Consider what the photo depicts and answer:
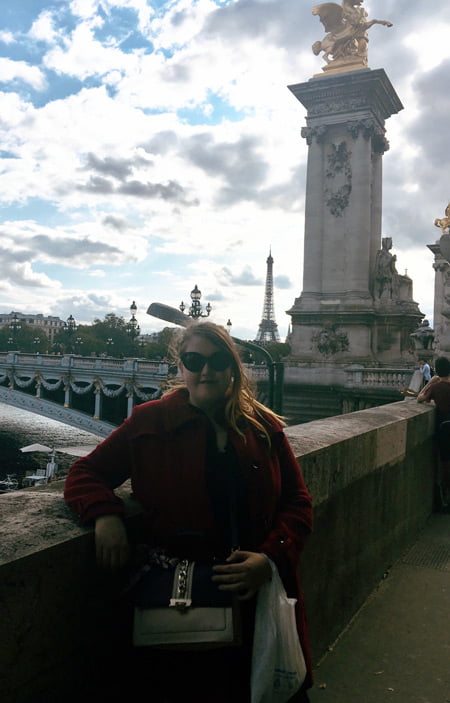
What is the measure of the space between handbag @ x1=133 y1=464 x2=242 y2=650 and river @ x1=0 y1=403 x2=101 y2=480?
4515cm

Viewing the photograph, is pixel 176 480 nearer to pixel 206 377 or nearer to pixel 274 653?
pixel 206 377

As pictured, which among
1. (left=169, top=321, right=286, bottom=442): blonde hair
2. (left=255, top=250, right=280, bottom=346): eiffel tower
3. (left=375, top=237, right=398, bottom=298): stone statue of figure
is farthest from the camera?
(left=255, top=250, right=280, bottom=346): eiffel tower

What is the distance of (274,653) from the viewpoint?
6.39 feet

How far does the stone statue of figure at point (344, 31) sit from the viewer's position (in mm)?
31703

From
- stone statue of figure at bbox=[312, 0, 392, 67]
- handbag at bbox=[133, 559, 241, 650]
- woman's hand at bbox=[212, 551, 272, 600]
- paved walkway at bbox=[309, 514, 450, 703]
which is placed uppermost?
stone statue of figure at bbox=[312, 0, 392, 67]

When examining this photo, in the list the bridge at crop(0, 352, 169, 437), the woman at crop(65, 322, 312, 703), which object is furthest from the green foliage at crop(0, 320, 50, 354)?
the woman at crop(65, 322, 312, 703)

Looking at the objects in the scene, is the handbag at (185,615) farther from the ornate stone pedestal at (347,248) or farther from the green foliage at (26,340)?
the green foliage at (26,340)

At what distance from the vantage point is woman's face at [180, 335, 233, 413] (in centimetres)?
225

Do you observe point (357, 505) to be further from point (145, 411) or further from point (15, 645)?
point (15, 645)

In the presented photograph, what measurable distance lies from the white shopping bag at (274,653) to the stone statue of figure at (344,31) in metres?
33.2

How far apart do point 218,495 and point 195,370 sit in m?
0.46

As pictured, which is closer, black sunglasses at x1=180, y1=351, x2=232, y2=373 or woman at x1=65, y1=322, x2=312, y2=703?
woman at x1=65, y1=322, x2=312, y2=703

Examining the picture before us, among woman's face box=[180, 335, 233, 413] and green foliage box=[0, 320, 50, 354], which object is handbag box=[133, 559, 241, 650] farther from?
green foliage box=[0, 320, 50, 354]

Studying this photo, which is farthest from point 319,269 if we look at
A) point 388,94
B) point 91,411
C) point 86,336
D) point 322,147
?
point 86,336
